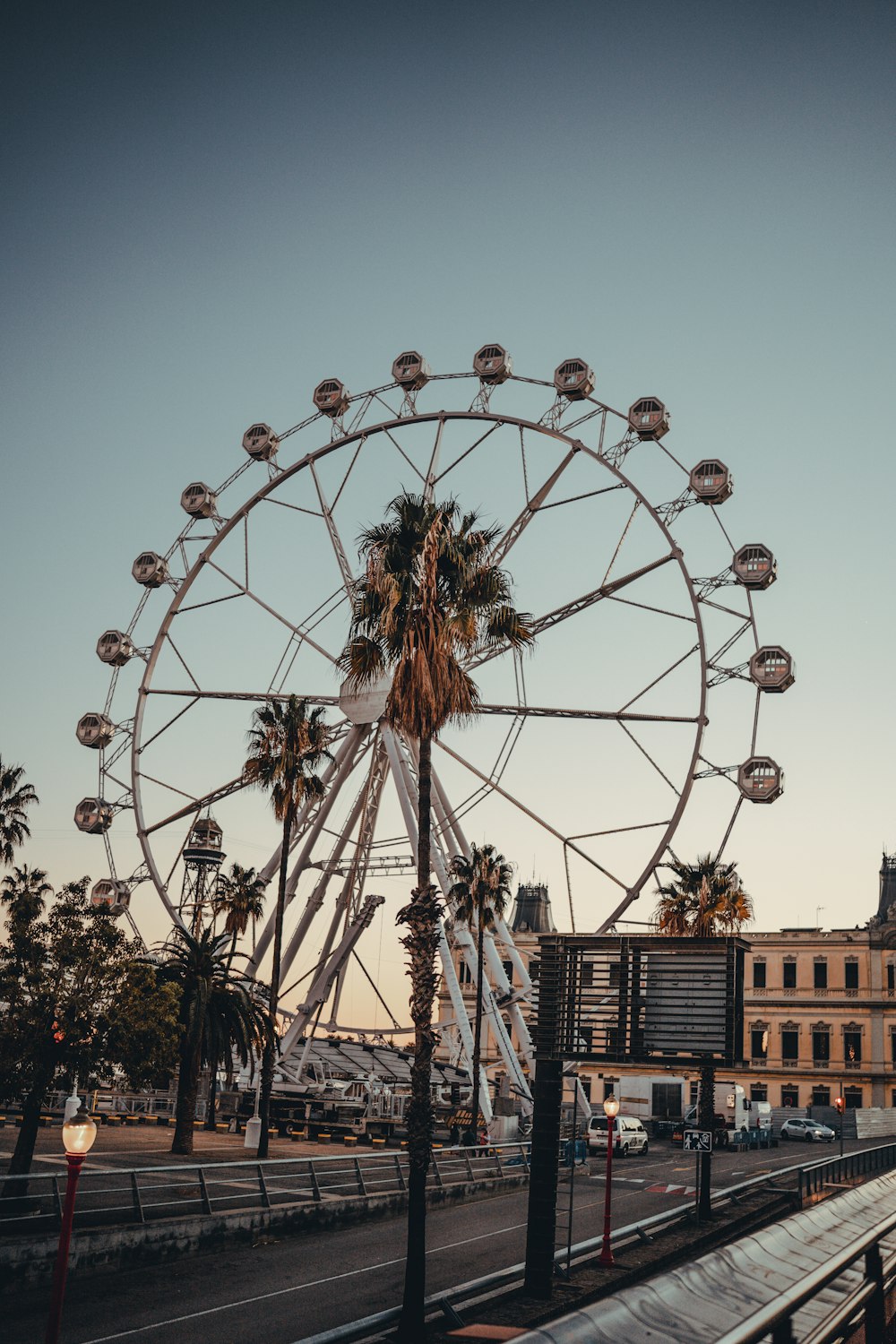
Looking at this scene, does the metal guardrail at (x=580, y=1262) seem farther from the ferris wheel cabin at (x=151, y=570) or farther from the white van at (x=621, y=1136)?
the ferris wheel cabin at (x=151, y=570)

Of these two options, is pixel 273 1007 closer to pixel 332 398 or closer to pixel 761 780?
pixel 761 780

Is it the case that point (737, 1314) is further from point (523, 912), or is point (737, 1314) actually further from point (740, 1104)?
point (523, 912)

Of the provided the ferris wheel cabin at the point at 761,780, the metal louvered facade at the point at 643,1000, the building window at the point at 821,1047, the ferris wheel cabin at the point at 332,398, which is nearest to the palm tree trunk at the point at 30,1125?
the metal louvered facade at the point at 643,1000

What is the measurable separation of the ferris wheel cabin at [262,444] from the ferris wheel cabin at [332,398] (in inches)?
89.3

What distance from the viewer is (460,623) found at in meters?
20.3

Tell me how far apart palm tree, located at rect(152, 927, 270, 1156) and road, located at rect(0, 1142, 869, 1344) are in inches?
407

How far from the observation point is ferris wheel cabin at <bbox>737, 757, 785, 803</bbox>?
35.4 meters

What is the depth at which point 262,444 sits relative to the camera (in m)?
46.2

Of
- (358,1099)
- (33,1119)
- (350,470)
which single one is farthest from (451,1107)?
(33,1119)

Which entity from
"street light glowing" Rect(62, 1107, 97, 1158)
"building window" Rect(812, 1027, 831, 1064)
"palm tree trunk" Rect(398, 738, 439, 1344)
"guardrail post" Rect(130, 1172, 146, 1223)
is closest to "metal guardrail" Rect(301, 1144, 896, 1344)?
"palm tree trunk" Rect(398, 738, 439, 1344)

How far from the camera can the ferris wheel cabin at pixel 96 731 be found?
4634 cm

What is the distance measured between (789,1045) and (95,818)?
58.4 meters

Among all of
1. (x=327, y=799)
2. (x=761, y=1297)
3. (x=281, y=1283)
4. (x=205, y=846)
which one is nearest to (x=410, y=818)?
(x=327, y=799)

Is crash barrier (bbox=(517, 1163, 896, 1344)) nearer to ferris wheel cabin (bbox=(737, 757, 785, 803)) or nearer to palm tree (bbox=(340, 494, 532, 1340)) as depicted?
palm tree (bbox=(340, 494, 532, 1340))
